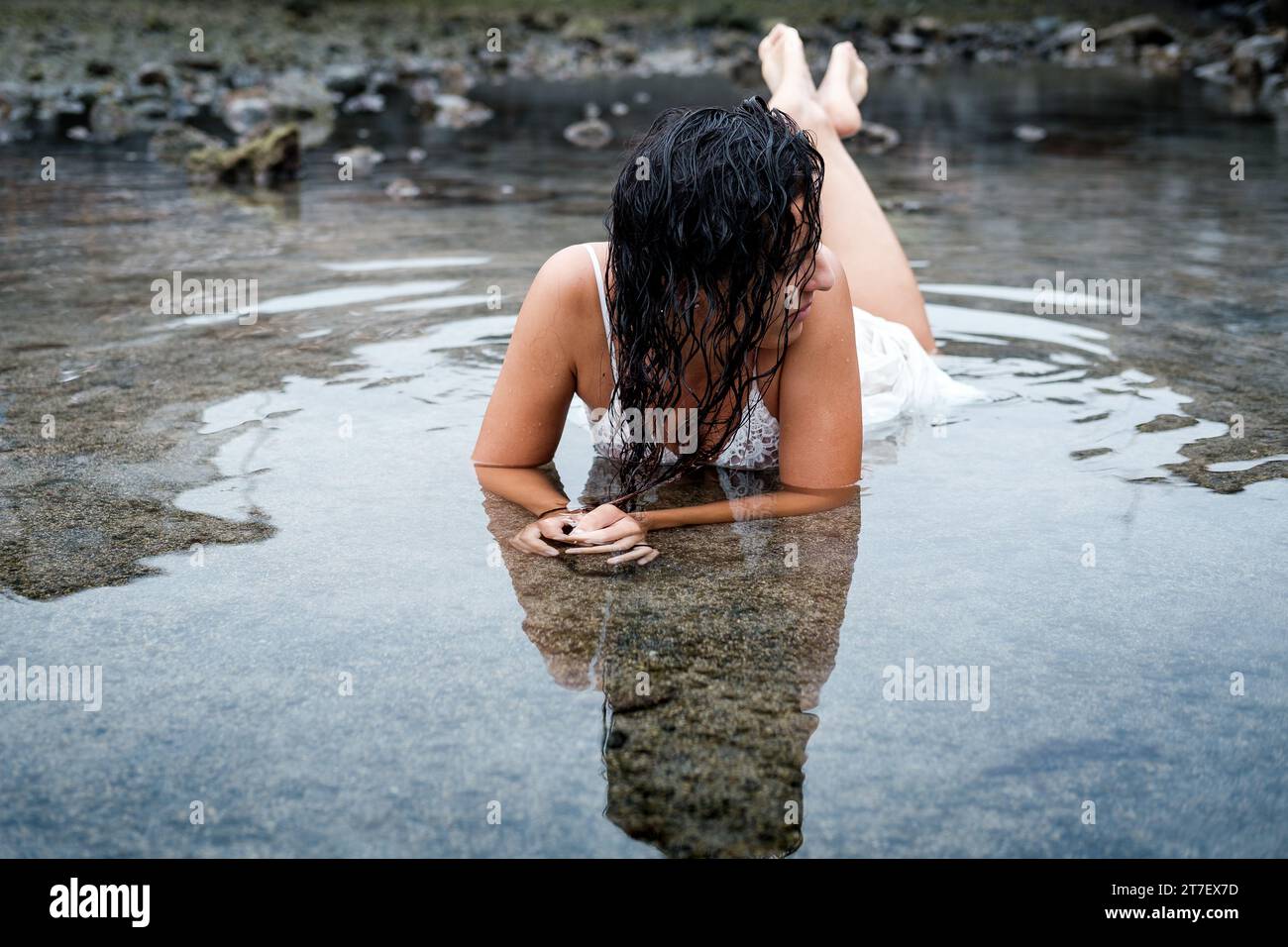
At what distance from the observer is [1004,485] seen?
3.16m

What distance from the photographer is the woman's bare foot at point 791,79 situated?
13.8 ft

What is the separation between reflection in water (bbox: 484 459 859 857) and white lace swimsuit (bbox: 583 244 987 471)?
0.35 m

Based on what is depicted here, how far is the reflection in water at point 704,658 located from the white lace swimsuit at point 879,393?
0.35 metres

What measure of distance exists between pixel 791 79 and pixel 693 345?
2031mm

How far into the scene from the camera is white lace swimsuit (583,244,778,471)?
308 cm

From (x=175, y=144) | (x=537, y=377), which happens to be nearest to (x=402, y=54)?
(x=175, y=144)

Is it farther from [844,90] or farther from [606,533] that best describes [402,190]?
[606,533]

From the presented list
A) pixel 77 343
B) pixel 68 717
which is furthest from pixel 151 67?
pixel 68 717

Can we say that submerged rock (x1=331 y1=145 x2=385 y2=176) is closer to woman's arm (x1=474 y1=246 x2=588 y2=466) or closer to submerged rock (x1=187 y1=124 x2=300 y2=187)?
submerged rock (x1=187 y1=124 x2=300 y2=187)

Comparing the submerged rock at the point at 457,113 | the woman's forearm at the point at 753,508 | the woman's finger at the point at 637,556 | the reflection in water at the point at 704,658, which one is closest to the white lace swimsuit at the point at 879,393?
the woman's forearm at the point at 753,508

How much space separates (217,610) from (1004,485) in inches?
76.6

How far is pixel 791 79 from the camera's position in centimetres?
434

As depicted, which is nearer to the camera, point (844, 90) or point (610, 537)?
point (610, 537)
